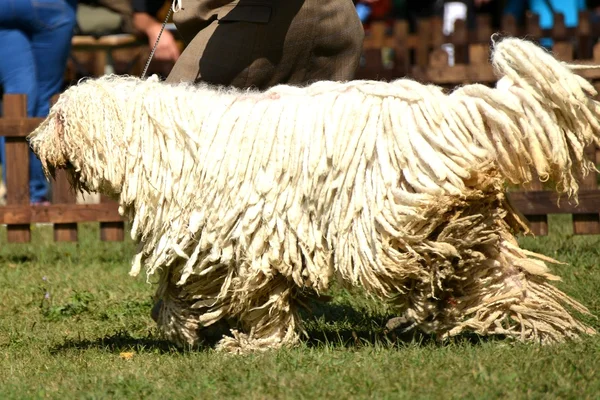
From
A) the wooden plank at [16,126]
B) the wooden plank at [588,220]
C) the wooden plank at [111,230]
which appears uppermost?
the wooden plank at [16,126]

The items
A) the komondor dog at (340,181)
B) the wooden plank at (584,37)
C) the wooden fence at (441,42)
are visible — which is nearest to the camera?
the komondor dog at (340,181)

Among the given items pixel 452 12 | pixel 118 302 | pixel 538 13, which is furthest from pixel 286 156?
pixel 452 12

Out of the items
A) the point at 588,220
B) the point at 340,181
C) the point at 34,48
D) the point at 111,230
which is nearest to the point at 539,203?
the point at 588,220

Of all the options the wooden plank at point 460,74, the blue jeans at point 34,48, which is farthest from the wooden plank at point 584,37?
the blue jeans at point 34,48

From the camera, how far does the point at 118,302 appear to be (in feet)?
20.0

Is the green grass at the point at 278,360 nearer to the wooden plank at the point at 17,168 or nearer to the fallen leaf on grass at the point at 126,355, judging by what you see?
the fallen leaf on grass at the point at 126,355

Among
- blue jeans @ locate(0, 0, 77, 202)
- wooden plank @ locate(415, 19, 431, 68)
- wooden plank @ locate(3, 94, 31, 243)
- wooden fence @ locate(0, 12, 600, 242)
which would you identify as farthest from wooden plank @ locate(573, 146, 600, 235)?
wooden plank @ locate(415, 19, 431, 68)

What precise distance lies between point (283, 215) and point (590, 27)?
33.6 ft

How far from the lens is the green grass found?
3842 mm

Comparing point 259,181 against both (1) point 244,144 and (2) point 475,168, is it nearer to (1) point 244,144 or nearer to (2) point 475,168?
(1) point 244,144

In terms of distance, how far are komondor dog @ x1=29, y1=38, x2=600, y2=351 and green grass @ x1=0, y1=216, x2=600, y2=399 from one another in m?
0.23

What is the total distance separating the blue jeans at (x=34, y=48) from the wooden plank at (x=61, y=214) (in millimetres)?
452

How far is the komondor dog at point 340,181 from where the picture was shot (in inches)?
164

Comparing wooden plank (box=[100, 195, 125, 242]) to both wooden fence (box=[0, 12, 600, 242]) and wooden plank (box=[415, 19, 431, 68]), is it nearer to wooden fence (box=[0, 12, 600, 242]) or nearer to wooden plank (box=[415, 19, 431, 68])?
wooden fence (box=[0, 12, 600, 242])
